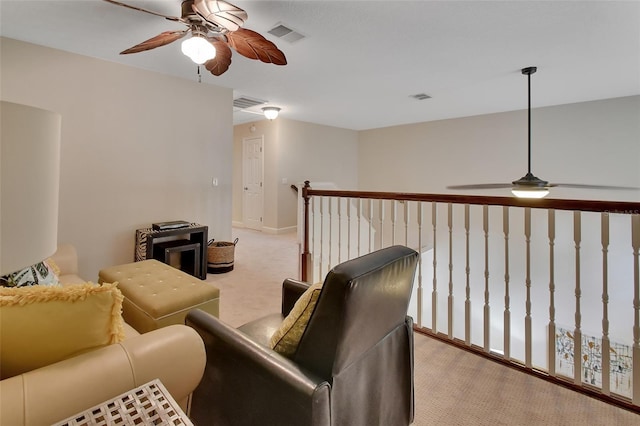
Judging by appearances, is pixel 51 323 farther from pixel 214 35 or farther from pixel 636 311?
pixel 636 311

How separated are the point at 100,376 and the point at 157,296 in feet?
3.68

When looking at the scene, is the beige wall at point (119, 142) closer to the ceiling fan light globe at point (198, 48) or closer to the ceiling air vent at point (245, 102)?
the ceiling air vent at point (245, 102)

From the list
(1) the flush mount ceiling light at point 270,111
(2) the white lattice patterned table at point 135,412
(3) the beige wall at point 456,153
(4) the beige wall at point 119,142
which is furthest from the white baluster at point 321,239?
(3) the beige wall at point 456,153

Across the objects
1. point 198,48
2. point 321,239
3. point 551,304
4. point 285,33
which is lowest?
point 551,304

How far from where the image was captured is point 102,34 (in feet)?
8.59

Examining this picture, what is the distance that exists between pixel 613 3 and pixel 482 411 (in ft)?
8.98

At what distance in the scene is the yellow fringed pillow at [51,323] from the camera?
0.85m

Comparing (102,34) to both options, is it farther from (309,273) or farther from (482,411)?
(482,411)

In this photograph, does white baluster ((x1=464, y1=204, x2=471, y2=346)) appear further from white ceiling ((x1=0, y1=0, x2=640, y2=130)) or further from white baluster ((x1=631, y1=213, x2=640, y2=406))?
white ceiling ((x1=0, y1=0, x2=640, y2=130))

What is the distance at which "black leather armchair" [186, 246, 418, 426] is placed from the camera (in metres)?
0.94

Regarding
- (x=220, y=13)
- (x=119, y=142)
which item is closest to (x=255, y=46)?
(x=220, y=13)

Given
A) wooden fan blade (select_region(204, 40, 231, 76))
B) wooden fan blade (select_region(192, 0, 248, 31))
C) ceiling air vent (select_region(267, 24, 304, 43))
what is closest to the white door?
ceiling air vent (select_region(267, 24, 304, 43))

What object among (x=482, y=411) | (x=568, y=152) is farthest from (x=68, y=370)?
(x=568, y=152)

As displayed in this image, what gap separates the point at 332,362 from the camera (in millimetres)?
982
